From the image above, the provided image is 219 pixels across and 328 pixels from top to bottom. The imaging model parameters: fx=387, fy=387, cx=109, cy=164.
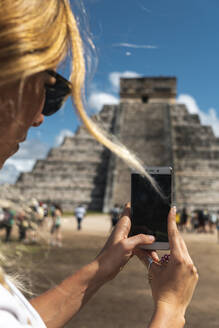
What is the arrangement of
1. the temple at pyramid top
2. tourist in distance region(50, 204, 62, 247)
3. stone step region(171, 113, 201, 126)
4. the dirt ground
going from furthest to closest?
1. the temple at pyramid top
2. stone step region(171, 113, 201, 126)
3. tourist in distance region(50, 204, 62, 247)
4. the dirt ground

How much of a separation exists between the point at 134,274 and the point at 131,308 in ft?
8.02

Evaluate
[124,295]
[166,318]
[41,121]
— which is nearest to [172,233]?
[166,318]

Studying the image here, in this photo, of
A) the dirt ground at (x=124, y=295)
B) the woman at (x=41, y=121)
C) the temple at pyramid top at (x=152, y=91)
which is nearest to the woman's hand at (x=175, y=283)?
the woman at (x=41, y=121)

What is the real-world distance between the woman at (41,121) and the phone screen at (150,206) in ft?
0.18

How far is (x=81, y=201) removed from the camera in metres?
30.7

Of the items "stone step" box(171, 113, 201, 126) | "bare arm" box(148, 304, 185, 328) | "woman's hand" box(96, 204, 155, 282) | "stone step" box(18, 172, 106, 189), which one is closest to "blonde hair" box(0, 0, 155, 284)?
"woman's hand" box(96, 204, 155, 282)

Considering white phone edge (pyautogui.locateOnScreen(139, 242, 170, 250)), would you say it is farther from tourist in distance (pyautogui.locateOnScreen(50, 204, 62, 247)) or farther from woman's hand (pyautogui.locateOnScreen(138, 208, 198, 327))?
tourist in distance (pyautogui.locateOnScreen(50, 204, 62, 247))

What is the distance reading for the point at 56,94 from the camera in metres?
1.21

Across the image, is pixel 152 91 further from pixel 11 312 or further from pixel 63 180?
pixel 11 312

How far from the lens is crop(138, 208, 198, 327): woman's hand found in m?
1.24

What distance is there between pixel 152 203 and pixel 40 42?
2.67ft

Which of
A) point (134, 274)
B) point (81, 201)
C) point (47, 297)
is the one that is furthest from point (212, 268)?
point (81, 201)

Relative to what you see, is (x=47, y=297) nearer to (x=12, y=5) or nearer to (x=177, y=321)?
(x=177, y=321)

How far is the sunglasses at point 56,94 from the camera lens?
1.16 meters
